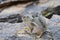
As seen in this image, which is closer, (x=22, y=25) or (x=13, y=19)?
(x=22, y=25)

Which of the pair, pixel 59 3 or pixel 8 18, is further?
pixel 59 3

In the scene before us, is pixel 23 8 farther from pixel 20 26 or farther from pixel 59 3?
pixel 20 26

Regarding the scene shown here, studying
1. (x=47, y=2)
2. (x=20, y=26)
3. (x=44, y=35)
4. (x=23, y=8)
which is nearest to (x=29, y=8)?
(x=23, y=8)

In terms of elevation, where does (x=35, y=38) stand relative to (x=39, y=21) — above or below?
below

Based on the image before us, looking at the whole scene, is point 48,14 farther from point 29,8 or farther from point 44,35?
point 44,35

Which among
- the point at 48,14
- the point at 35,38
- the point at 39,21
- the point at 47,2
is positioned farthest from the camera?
the point at 47,2

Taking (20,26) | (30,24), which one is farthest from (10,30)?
(30,24)

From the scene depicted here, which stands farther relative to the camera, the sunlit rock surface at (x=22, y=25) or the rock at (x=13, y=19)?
the rock at (x=13, y=19)

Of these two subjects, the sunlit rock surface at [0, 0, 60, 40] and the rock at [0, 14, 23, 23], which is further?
the rock at [0, 14, 23, 23]

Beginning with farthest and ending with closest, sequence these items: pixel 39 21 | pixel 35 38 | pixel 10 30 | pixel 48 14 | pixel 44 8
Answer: pixel 44 8 → pixel 48 14 → pixel 10 30 → pixel 39 21 → pixel 35 38
